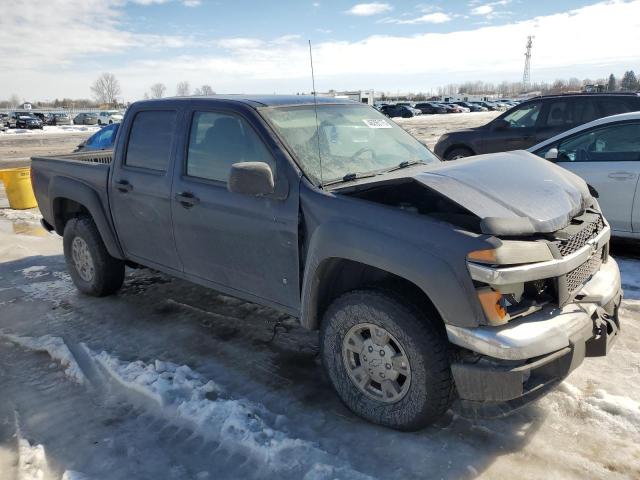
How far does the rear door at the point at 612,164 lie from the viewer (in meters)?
5.71

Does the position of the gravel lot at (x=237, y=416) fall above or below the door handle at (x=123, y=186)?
below

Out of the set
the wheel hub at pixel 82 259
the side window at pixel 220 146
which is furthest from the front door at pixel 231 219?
the wheel hub at pixel 82 259

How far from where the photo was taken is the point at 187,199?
3.98m

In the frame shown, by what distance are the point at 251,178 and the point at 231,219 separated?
56 centimetres

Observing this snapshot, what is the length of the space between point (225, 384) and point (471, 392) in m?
1.72

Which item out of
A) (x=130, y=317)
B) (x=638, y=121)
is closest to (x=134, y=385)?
(x=130, y=317)

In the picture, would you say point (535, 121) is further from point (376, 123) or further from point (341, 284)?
point (341, 284)

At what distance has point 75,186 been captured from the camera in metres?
5.18

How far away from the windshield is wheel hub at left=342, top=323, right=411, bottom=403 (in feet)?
3.35

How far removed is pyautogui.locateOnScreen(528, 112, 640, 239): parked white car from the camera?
5.69m

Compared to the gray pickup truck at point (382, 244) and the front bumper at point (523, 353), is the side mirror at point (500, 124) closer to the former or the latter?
the gray pickup truck at point (382, 244)

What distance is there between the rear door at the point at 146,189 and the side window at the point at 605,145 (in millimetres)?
4579

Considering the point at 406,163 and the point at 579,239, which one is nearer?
the point at 579,239

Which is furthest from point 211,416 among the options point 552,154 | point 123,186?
point 552,154
